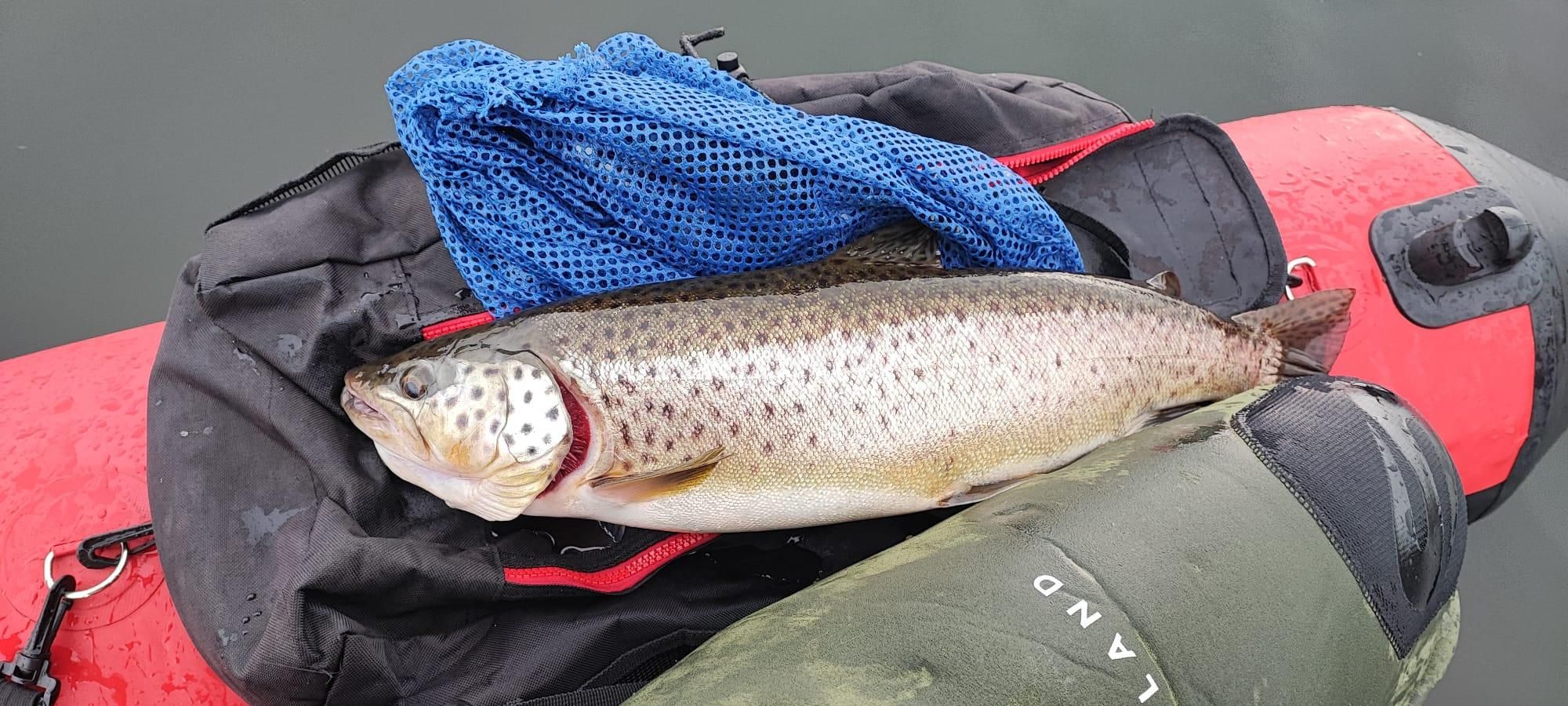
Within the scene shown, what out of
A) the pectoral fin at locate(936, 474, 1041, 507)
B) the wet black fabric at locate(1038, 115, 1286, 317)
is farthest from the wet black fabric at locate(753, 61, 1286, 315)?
the pectoral fin at locate(936, 474, 1041, 507)

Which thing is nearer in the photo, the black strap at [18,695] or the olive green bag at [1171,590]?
the olive green bag at [1171,590]

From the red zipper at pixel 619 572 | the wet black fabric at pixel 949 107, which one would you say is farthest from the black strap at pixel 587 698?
the wet black fabric at pixel 949 107

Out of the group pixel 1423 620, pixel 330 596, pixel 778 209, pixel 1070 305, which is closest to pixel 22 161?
pixel 330 596

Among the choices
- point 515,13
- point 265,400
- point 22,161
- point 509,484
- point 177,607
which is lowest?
point 177,607

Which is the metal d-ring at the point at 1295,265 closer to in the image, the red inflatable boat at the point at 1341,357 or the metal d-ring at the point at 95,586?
the red inflatable boat at the point at 1341,357

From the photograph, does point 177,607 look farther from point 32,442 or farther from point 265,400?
point 32,442

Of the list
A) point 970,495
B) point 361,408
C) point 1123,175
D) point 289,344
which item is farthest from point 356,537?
point 1123,175

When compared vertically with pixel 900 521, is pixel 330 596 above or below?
above
